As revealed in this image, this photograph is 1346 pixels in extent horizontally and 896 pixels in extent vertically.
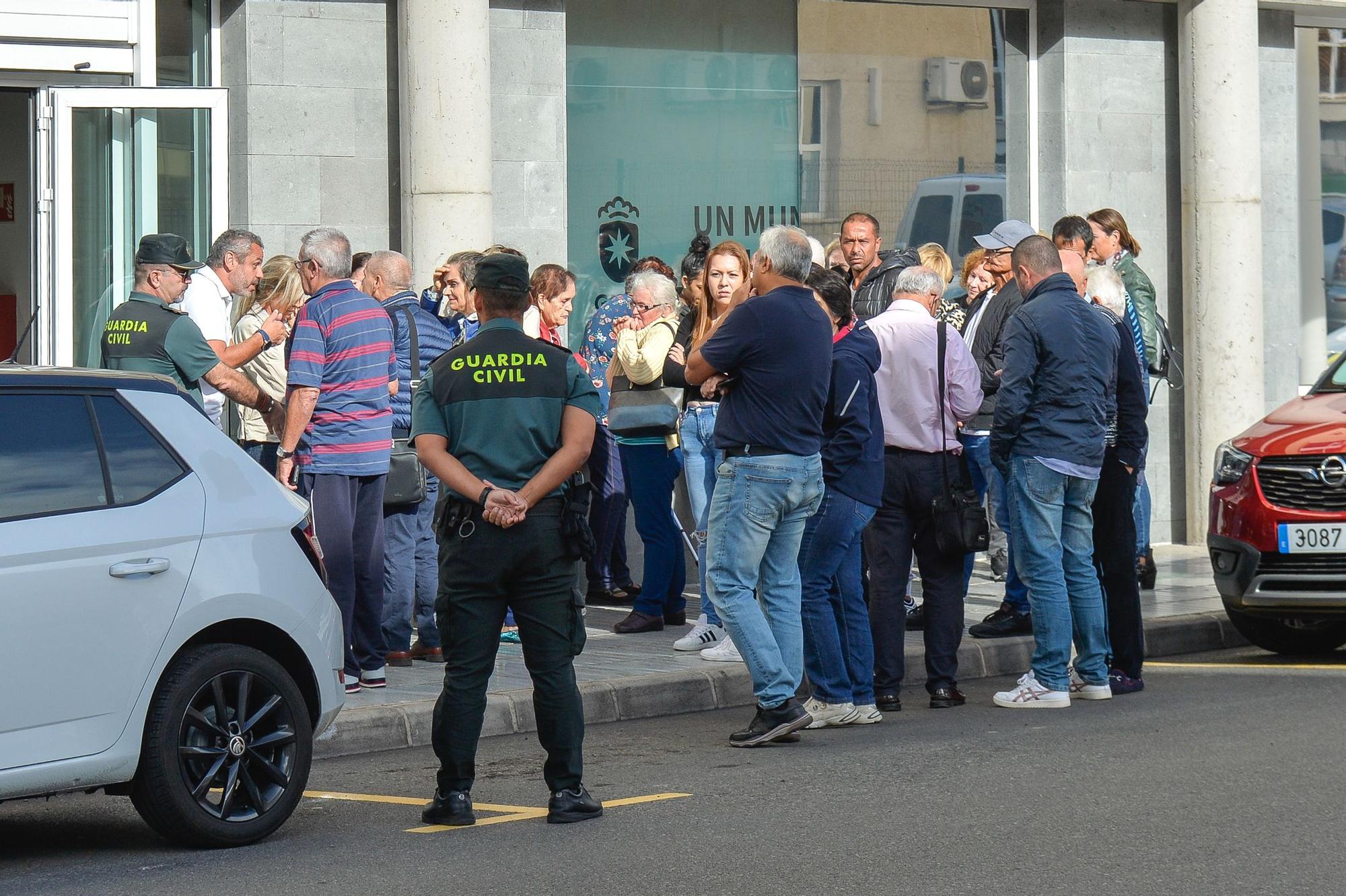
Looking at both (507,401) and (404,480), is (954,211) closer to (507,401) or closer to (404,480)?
(404,480)

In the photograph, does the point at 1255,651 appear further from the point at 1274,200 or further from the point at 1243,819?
the point at 1274,200

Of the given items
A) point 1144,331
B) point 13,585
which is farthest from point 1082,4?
point 13,585

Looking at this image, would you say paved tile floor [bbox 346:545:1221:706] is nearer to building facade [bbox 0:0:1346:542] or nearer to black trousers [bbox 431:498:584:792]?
black trousers [bbox 431:498:584:792]

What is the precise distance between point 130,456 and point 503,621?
124 centimetres

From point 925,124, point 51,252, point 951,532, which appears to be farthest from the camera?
point 925,124

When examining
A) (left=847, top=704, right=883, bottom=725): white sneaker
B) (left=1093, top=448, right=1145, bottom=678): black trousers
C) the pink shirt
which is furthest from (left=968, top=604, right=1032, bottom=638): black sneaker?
(left=847, top=704, right=883, bottom=725): white sneaker

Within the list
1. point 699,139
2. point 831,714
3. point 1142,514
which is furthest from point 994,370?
point 699,139

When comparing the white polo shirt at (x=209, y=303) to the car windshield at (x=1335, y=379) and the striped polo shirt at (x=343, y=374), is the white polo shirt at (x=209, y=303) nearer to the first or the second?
the striped polo shirt at (x=343, y=374)

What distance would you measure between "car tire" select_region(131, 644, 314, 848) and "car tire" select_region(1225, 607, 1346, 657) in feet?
17.9

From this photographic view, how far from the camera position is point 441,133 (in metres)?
12.2

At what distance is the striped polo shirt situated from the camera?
8.17m

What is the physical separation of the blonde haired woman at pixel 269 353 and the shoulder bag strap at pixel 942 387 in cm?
302

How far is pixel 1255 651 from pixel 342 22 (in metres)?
6.82

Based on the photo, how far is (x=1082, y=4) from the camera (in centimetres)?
1491
